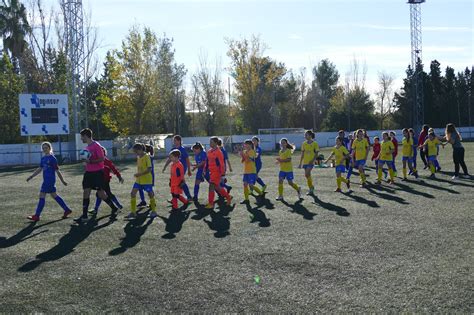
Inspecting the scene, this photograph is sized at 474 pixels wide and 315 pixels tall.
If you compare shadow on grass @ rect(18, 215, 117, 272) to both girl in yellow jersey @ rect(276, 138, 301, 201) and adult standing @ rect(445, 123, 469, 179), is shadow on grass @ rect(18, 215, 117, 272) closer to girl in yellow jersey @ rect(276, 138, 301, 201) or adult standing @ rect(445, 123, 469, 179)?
girl in yellow jersey @ rect(276, 138, 301, 201)

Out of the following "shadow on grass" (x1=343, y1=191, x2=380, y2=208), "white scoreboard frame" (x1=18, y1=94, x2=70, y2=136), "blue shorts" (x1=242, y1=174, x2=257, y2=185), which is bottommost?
"shadow on grass" (x1=343, y1=191, x2=380, y2=208)

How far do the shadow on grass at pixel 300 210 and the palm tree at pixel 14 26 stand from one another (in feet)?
147

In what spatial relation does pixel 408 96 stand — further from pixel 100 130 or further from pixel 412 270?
pixel 412 270

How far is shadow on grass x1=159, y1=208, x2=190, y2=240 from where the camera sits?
30.5 feet

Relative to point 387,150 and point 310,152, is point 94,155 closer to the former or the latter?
point 310,152

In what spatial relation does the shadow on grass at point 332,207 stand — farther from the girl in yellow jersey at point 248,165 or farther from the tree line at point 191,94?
the tree line at point 191,94

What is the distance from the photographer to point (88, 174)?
10.7 metres

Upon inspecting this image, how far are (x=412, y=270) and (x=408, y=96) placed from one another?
192ft

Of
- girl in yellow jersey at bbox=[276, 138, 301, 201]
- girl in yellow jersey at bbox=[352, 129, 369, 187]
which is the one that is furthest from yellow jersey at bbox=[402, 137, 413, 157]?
girl in yellow jersey at bbox=[276, 138, 301, 201]

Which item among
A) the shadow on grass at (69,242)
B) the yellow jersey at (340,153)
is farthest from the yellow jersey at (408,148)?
the shadow on grass at (69,242)

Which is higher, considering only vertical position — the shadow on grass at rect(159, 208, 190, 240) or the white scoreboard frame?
the white scoreboard frame

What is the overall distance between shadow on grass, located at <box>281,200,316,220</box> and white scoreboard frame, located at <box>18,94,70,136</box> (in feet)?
80.8

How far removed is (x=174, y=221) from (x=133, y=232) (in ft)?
4.22

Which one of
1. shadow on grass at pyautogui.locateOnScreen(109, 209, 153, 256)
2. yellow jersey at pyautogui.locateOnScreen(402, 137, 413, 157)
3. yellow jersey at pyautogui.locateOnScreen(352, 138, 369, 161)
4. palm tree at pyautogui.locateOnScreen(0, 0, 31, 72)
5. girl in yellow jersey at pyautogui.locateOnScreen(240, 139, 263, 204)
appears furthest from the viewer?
palm tree at pyautogui.locateOnScreen(0, 0, 31, 72)
